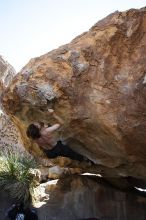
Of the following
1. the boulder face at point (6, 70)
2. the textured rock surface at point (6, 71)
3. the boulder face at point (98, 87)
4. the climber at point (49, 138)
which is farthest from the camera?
the boulder face at point (6, 70)

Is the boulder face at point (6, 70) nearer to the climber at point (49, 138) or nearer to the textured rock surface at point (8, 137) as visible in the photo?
the textured rock surface at point (8, 137)

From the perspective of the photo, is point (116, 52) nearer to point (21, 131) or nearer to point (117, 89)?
point (117, 89)

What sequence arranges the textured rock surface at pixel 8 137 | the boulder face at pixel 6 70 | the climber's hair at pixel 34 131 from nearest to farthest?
the climber's hair at pixel 34 131 < the textured rock surface at pixel 8 137 < the boulder face at pixel 6 70

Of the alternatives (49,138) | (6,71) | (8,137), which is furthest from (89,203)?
(6,71)

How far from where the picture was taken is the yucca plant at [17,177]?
11.5 metres

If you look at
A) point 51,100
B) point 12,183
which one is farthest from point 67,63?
point 12,183

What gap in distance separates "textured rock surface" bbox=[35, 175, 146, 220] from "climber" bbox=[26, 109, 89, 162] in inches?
87.6

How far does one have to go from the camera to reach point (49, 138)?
851cm

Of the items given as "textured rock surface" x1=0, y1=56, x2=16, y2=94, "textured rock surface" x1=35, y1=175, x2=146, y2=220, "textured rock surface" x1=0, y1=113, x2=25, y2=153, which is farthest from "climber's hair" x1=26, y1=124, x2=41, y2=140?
"textured rock surface" x1=0, y1=56, x2=16, y2=94

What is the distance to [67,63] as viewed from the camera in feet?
26.9

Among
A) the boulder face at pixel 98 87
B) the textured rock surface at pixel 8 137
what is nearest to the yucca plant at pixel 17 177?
the boulder face at pixel 98 87

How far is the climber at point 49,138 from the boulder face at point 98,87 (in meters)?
0.17

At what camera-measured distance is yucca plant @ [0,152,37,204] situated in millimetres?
11500

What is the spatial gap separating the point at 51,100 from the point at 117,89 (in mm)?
1467
